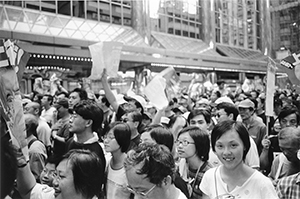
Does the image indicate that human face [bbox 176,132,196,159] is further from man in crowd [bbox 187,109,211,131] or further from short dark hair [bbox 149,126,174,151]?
man in crowd [bbox 187,109,211,131]

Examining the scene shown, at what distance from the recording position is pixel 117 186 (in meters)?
3.14

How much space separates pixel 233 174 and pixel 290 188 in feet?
1.46

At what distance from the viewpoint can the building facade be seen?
17.1 m

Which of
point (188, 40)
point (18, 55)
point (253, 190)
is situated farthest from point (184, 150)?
point (188, 40)

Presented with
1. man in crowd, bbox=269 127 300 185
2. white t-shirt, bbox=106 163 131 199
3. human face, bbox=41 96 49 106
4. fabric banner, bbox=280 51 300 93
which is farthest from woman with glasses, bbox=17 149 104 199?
human face, bbox=41 96 49 106

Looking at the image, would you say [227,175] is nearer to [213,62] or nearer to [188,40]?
[213,62]

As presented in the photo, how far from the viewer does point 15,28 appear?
16266mm

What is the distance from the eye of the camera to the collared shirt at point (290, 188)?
265 centimetres

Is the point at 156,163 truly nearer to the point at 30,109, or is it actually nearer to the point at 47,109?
the point at 30,109

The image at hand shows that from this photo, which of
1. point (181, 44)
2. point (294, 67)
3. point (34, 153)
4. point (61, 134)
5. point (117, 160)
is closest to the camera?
point (117, 160)

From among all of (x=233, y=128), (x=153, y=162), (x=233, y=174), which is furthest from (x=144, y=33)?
(x=153, y=162)

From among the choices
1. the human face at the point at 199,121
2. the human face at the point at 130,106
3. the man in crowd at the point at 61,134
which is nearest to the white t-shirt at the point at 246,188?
the man in crowd at the point at 61,134

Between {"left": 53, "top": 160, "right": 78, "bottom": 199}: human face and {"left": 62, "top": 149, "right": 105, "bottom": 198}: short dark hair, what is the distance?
25 mm

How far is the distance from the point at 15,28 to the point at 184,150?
14941 mm
